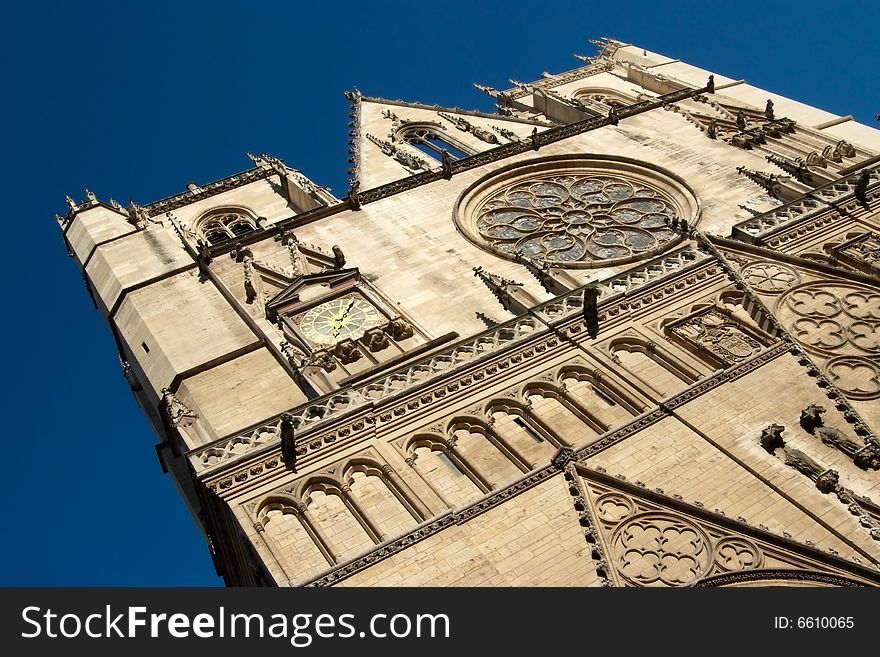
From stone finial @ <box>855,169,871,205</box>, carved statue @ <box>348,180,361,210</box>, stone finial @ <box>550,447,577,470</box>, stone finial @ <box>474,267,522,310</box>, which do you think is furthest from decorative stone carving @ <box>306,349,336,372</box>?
stone finial @ <box>855,169,871,205</box>

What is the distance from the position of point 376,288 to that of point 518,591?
16.8 meters

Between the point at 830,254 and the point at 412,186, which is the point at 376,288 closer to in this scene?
the point at 412,186

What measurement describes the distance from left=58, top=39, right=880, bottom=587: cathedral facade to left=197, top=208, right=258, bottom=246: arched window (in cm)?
11

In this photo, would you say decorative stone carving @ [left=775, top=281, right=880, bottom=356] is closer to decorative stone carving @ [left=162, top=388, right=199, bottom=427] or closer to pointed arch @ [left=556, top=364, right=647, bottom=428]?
pointed arch @ [left=556, top=364, right=647, bottom=428]

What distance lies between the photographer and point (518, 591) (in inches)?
658

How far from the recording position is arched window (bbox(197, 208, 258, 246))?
40594mm

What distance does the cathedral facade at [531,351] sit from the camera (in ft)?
68.6

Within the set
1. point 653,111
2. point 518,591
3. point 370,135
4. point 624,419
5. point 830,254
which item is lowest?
point 518,591

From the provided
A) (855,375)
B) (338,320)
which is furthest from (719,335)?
(338,320)

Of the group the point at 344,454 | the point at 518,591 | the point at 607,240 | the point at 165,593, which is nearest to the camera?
the point at 165,593

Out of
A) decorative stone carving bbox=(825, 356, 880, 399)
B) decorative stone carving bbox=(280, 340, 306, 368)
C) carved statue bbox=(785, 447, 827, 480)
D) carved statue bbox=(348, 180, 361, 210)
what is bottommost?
carved statue bbox=(785, 447, 827, 480)

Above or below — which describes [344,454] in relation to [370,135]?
below

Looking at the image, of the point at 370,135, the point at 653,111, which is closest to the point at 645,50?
the point at 653,111

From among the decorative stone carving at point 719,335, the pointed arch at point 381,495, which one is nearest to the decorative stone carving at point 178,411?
the pointed arch at point 381,495
